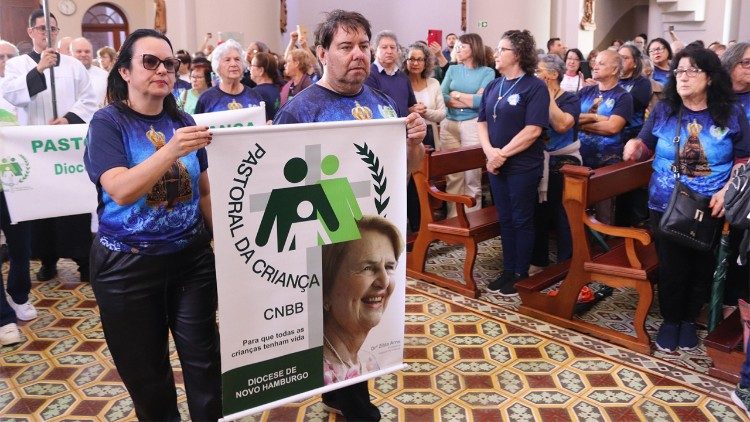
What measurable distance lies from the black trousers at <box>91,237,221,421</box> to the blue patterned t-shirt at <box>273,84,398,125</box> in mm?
537

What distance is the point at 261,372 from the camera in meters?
2.19

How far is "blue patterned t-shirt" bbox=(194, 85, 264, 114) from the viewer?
4762 mm

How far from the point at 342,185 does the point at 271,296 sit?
419mm

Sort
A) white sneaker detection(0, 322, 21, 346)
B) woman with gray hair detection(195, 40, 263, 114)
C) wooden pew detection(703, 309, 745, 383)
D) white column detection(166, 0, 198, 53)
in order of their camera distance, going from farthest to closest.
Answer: white column detection(166, 0, 198, 53) < woman with gray hair detection(195, 40, 263, 114) < white sneaker detection(0, 322, 21, 346) < wooden pew detection(703, 309, 745, 383)

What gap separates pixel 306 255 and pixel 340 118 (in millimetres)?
519

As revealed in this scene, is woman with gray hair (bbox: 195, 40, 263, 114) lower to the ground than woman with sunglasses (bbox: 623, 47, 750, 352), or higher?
higher

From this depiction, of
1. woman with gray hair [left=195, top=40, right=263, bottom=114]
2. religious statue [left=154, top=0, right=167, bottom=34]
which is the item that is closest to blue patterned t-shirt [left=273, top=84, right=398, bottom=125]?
woman with gray hair [left=195, top=40, right=263, bottom=114]

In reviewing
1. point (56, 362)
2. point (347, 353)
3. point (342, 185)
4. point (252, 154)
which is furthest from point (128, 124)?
point (56, 362)

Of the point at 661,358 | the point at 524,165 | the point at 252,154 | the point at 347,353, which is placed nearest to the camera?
the point at 252,154

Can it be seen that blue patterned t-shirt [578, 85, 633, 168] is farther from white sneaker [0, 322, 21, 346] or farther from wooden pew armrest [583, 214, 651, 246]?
white sneaker [0, 322, 21, 346]

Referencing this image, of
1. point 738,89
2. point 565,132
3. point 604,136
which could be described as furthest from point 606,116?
point 738,89

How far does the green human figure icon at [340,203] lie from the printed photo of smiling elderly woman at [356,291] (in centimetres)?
2

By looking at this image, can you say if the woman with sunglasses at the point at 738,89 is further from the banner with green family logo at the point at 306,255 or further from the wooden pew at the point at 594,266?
the banner with green family logo at the point at 306,255

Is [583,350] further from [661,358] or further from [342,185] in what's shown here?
[342,185]
